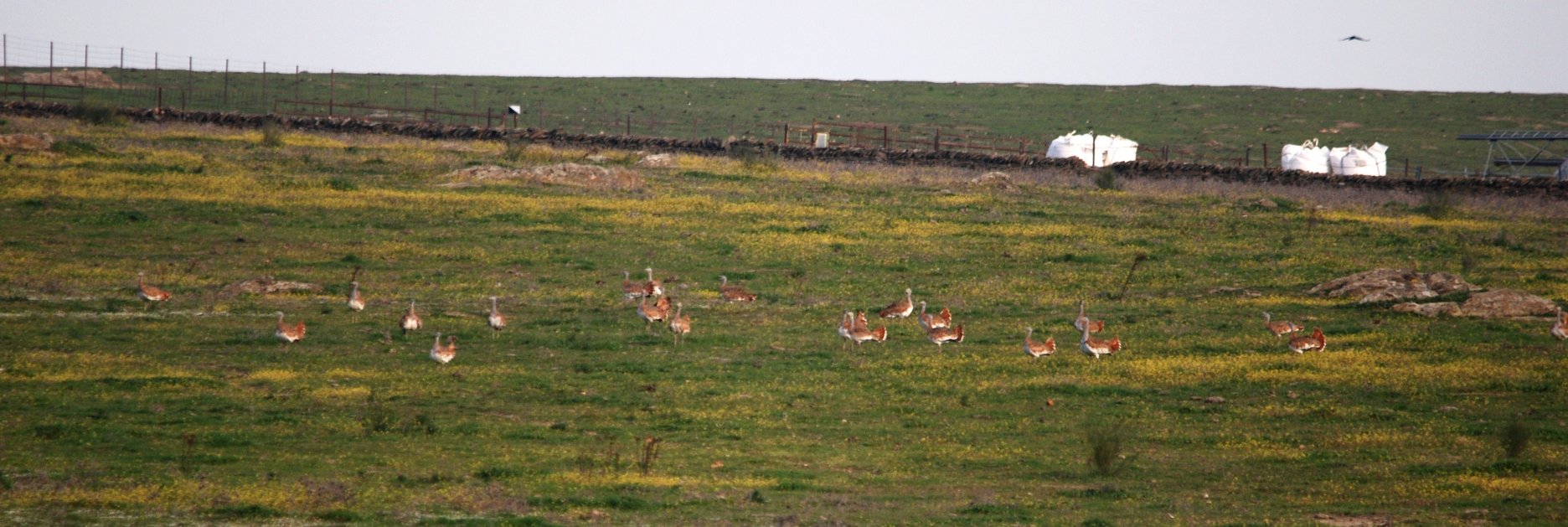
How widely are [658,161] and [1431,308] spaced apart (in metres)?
31.6

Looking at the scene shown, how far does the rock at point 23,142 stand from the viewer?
48.5 metres

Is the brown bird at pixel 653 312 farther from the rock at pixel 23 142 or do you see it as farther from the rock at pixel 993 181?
the rock at pixel 23 142

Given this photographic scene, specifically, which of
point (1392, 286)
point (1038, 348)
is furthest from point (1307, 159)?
point (1038, 348)

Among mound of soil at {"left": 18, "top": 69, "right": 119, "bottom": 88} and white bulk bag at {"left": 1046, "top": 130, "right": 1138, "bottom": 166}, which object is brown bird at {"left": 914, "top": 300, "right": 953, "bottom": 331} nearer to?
white bulk bag at {"left": 1046, "top": 130, "right": 1138, "bottom": 166}

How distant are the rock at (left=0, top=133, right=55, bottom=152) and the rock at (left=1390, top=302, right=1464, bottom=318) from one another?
131 feet

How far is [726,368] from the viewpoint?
2398 cm

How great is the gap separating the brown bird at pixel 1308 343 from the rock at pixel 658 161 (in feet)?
107

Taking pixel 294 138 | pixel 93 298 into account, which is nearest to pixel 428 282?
pixel 93 298

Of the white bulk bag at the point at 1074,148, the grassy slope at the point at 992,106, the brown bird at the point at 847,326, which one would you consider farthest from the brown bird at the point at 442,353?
the grassy slope at the point at 992,106

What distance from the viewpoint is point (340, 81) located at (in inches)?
4751

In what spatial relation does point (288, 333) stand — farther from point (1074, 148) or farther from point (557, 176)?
point (1074, 148)

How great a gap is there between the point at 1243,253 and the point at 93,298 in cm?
2639

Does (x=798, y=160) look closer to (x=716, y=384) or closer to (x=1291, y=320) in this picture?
(x=1291, y=320)

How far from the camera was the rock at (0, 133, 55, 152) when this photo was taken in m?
48.5
